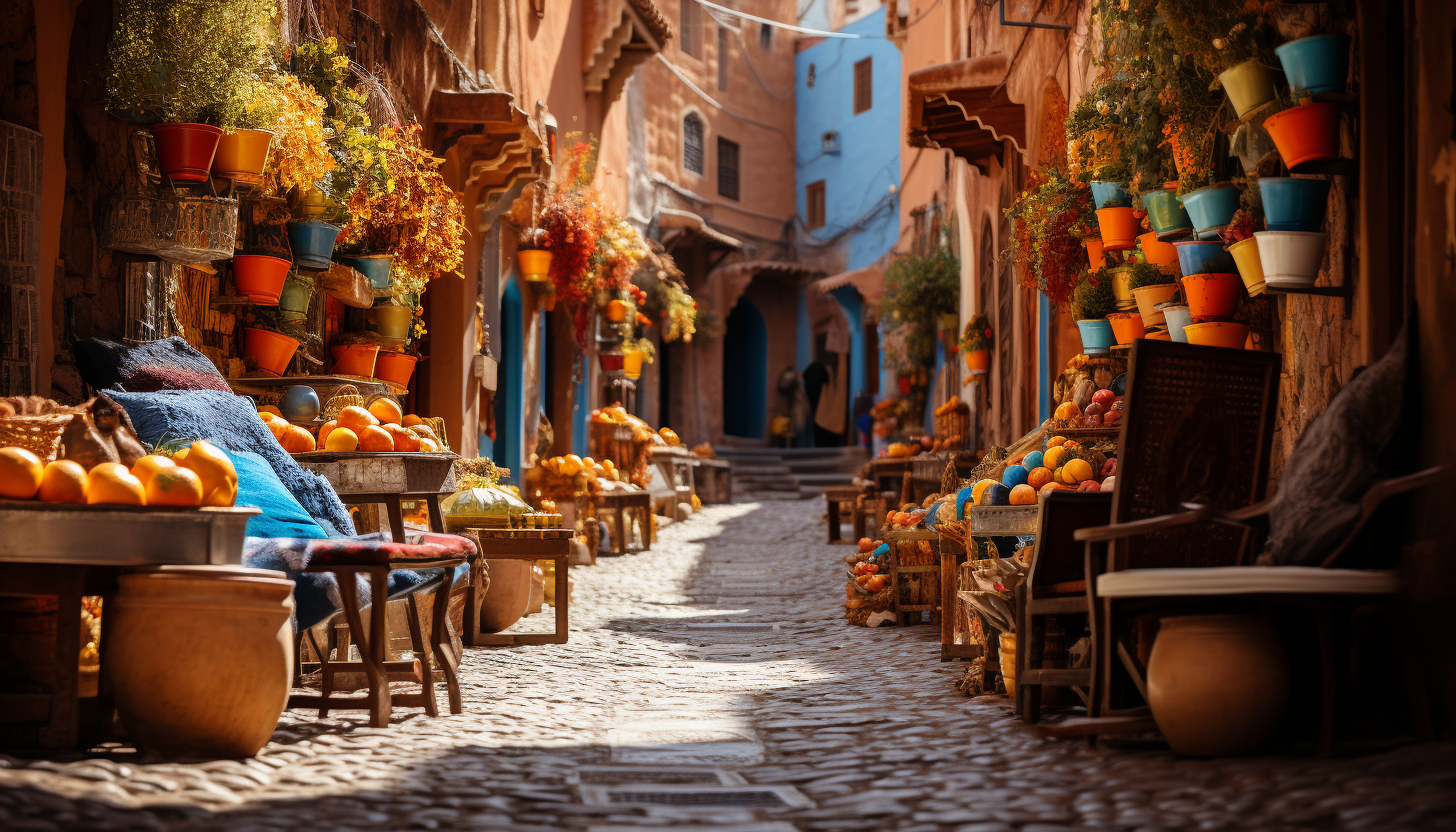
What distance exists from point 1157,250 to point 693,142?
21832mm

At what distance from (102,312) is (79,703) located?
7.03 ft

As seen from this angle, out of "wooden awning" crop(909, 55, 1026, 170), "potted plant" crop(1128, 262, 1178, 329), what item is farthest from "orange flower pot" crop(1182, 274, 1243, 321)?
"wooden awning" crop(909, 55, 1026, 170)

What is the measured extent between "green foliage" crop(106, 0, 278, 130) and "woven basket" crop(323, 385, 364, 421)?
169cm

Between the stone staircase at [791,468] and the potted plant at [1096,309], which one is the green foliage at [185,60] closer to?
the potted plant at [1096,309]

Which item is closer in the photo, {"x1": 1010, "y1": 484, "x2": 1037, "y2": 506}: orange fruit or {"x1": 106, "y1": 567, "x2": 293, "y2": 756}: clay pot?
{"x1": 106, "y1": 567, "x2": 293, "y2": 756}: clay pot

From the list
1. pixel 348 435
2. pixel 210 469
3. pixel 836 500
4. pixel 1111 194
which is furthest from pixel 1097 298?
pixel 836 500

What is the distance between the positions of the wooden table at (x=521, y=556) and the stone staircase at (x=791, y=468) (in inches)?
594

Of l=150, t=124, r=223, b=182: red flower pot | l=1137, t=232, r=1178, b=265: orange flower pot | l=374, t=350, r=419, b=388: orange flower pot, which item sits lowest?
l=374, t=350, r=419, b=388: orange flower pot

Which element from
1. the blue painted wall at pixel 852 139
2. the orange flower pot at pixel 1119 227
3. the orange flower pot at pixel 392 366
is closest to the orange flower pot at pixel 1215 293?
the orange flower pot at pixel 1119 227

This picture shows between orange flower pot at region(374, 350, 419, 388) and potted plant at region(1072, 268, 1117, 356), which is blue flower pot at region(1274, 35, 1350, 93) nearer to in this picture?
potted plant at region(1072, 268, 1117, 356)

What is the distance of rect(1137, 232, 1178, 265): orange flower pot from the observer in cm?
600

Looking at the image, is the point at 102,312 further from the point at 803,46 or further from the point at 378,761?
the point at 803,46

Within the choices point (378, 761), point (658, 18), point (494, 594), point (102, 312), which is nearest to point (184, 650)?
point (378, 761)

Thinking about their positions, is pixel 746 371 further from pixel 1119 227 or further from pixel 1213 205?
pixel 1213 205
